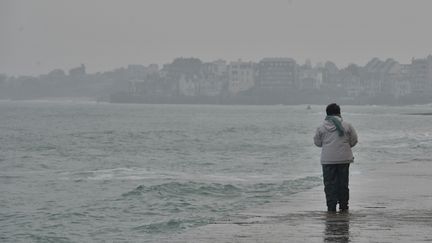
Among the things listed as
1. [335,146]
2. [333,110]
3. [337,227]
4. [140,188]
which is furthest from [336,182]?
[140,188]

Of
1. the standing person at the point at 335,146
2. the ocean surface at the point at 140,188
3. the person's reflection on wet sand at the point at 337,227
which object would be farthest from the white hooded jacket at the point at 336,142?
the ocean surface at the point at 140,188

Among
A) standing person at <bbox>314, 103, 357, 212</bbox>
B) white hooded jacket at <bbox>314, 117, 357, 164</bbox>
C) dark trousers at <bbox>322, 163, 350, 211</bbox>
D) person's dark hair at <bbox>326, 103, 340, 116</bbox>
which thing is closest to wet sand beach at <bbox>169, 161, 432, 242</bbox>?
dark trousers at <bbox>322, 163, 350, 211</bbox>

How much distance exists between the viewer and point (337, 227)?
11.0 meters

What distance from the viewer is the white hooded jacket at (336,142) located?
39.4 feet

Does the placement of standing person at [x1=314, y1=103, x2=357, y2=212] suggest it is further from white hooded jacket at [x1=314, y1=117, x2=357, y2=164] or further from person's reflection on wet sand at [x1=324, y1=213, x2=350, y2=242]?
person's reflection on wet sand at [x1=324, y1=213, x2=350, y2=242]

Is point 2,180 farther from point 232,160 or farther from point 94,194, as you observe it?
point 232,160

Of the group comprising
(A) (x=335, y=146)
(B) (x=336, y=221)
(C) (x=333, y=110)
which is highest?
(C) (x=333, y=110)

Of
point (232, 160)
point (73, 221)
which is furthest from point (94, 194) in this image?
point (232, 160)

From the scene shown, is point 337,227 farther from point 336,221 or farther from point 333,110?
point 333,110

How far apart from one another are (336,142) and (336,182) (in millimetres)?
528

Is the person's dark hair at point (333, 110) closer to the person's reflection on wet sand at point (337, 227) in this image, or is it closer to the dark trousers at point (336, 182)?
the dark trousers at point (336, 182)

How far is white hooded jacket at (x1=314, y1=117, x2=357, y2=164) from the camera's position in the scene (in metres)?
12.0

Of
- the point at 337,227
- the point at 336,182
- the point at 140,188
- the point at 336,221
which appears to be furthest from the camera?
the point at 140,188

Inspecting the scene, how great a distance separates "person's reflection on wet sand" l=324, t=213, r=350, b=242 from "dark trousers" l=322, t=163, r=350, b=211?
230mm
